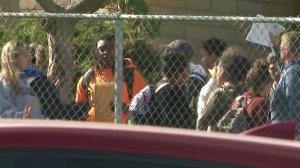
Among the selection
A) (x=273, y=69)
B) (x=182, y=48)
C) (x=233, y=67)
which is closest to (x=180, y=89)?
(x=182, y=48)

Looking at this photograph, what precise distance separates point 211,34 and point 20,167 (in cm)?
1219

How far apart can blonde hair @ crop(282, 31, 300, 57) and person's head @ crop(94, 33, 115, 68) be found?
1524 mm

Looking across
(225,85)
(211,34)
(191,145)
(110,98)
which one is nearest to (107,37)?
(110,98)

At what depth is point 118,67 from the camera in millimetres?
8492

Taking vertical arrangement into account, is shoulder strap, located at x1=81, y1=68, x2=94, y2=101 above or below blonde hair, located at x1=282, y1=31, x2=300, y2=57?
below

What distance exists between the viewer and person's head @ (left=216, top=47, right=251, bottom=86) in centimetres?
842

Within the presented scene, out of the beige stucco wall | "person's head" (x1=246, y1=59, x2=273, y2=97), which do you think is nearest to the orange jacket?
"person's head" (x1=246, y1=59, x2=273, y2=97)

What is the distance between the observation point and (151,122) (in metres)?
8.59

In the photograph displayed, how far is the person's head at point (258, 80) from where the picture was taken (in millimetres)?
8281

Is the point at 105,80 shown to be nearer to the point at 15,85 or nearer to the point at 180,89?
the point at 180,89

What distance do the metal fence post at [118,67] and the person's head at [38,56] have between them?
968 millimetres

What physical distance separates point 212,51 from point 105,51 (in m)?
1.09

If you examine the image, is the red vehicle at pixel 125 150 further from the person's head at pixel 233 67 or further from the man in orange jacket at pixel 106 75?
the man in orange jacket at pixel 106 75

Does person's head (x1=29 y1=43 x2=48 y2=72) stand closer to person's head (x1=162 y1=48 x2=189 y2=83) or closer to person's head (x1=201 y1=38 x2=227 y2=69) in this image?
person's head (x1=162 y1=48 x2=189 y2=83)
